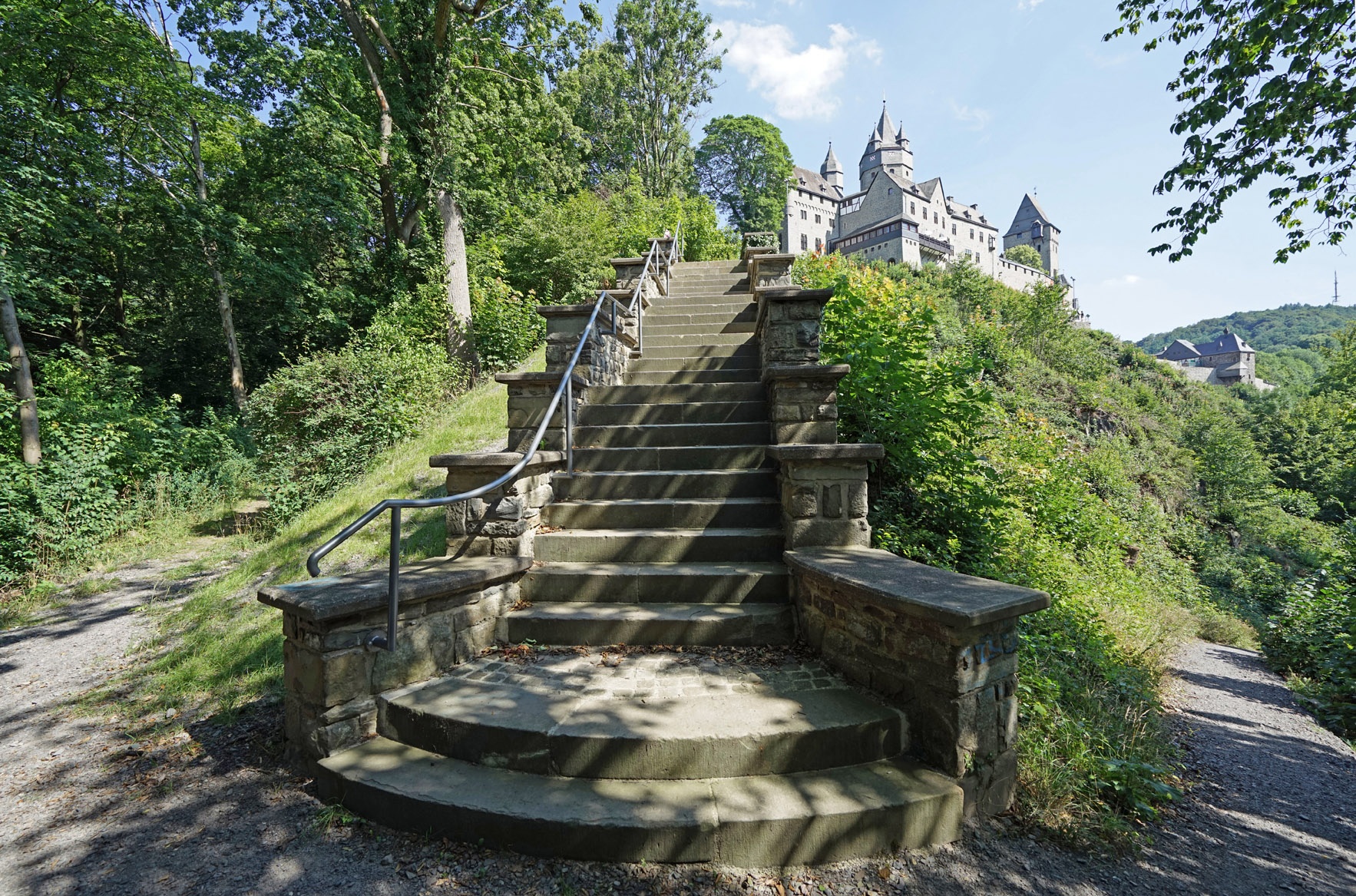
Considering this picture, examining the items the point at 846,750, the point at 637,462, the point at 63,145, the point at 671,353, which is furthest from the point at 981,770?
the point at 63,145

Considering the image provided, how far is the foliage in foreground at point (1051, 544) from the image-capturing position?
289 centimetres

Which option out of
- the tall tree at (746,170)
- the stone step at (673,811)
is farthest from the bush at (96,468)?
the tall tree at (746,170)

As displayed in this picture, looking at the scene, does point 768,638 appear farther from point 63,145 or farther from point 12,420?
point 63,145

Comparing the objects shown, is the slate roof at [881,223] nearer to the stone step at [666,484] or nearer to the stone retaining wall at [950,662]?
the stone step at [666,484]

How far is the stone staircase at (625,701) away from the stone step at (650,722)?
10 millimetres

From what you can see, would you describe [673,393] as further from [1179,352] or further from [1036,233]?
[1179,352]

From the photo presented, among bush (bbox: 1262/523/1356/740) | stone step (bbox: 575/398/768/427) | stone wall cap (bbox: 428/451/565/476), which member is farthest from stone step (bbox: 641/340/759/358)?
bush (bbox: 1262/523/1356/740)

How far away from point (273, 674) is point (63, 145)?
11.4 m

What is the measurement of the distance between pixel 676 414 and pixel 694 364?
4.67 feet

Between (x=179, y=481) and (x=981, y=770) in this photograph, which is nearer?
(x=981, y=770)

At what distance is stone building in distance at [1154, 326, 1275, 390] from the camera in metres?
70.1

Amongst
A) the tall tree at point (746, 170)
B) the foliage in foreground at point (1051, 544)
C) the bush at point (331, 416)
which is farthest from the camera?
the tall tree at point (746, 170)

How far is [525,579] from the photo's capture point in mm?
3812

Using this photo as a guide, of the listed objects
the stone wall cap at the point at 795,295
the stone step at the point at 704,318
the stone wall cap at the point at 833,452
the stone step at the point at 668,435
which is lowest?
the stone wall cap at the point at 833,452
